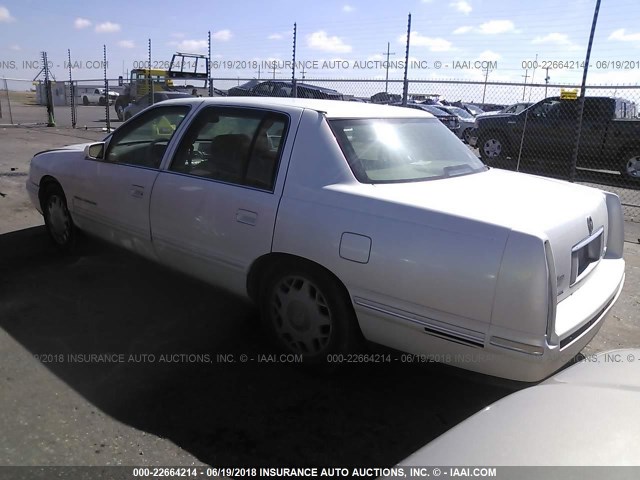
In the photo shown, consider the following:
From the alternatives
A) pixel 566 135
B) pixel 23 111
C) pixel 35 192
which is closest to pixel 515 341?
pixel 35 192

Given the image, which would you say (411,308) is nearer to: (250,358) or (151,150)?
(250,358)

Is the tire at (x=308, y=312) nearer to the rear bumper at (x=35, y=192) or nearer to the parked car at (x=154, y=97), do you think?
the rear bumper at (x=35, y=192)

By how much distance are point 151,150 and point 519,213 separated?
278cm

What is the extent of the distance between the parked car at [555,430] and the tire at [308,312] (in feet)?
4.12

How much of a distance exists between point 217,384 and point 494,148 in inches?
479

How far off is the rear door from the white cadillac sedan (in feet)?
0.04

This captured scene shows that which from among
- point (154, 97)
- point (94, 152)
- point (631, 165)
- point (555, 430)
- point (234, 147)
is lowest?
point (555, 430)

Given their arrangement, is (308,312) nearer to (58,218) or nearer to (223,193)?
(223,193)

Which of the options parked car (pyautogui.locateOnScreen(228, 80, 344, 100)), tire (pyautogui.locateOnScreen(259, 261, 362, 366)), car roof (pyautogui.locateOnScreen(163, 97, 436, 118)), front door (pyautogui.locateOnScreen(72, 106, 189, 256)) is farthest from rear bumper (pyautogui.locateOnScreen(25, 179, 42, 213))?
parked car (pyautogui.locateOnScreen(228, 80, 344, 100))

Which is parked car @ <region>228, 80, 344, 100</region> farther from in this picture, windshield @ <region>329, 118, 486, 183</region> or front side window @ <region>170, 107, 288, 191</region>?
windshield @ <region>329, 118, 486, 183</region>

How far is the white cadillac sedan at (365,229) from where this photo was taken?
2408 mm

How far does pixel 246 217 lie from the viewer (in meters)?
3.24

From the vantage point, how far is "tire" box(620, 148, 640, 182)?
11703 millimetres

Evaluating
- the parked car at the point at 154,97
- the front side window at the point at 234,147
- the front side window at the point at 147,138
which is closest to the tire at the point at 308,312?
the front side window at the point at 234,147
